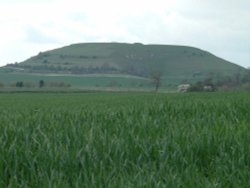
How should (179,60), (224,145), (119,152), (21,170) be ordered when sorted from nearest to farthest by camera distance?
(21,170) < (119,152) < (224,145) < (179,60)

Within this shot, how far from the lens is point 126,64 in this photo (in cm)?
18712

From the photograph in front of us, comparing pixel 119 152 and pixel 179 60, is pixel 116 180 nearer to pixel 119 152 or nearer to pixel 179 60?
pixel 119 152

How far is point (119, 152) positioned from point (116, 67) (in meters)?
173

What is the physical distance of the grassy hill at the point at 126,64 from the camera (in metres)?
163

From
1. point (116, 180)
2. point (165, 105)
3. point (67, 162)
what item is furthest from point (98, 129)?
point (165, 105)

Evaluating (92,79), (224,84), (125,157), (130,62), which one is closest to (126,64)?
(130,62)

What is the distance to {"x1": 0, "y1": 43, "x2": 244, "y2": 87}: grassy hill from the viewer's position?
162750 millimetres

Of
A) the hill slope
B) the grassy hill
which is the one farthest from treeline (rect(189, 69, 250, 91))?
the hill slope

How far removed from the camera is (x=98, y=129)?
523 cm

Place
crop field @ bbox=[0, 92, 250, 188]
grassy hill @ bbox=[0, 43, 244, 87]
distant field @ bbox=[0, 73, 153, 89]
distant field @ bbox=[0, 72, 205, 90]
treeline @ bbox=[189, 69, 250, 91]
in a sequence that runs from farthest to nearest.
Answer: grassy hill @ bbox=[0, 43, 244, 87]
distant field @ bbox=[0, 72, 205, 90]
distant field @ bbox=[0, 73, 153, 89]
treeline @ bbox=[189, 69, 250, 91]
crop field @ bbox=[0, 92, 250, 188]

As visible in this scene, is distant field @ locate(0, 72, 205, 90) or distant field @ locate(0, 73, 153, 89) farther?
distant field @ locate(0, 72, 205, 90)

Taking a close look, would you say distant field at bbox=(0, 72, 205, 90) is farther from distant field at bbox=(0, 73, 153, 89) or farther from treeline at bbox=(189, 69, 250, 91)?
treeline at bbox=(189, 69, 250, 91)

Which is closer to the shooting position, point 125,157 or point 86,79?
point 125,157

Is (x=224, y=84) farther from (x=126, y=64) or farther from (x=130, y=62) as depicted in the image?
(x=130, y=62)
